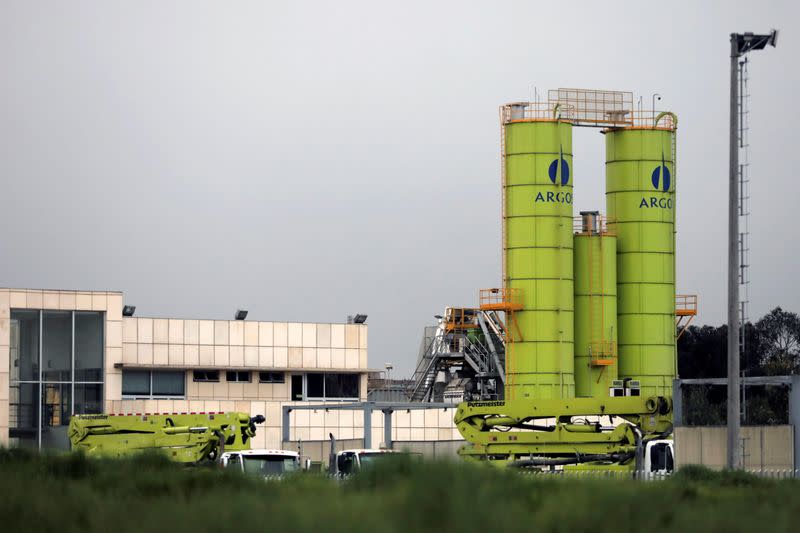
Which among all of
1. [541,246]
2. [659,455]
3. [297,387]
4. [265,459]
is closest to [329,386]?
[297,387]

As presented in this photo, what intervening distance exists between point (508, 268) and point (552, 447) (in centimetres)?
2235

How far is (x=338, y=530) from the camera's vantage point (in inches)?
488

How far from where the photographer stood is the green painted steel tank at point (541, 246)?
197 feet

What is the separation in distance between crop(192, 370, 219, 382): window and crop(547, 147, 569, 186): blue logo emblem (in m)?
15.7

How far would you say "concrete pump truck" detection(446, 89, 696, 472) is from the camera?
197ft

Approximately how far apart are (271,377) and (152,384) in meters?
5.41

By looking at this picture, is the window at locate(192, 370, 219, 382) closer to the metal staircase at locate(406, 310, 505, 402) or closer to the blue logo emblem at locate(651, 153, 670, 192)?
the metal staircase at locate(406, 310, 505, 402)

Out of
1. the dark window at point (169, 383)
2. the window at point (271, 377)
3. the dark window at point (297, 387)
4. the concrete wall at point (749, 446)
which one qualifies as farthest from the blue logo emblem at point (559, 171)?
the concrete wall at point (749, 446)

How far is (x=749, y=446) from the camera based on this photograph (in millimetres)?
33219

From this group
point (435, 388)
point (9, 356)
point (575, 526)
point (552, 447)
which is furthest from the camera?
point (435, 388)

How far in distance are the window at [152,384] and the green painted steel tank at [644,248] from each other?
18056mm

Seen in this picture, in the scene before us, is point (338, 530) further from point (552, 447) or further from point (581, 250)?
point (581, 250)

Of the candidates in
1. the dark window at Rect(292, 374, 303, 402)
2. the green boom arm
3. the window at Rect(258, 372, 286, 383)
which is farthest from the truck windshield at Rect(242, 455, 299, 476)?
the dark window at Rect(292, 374, 303, 402)

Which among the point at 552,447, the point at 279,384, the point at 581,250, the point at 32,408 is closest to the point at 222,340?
the point at 279,384
